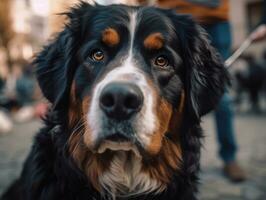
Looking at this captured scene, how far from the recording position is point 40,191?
272 centimetres

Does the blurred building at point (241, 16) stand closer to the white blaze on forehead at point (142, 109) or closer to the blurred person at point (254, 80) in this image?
the blurred person at point (254, 80)

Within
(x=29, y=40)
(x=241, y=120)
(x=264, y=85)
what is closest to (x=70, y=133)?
(x=241, y=120)

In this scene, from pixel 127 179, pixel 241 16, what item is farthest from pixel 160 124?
pixel 241 16

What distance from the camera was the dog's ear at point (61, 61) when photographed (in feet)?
9.27

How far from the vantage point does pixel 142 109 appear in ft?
7.69

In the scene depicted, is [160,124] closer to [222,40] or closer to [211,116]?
[222,40]

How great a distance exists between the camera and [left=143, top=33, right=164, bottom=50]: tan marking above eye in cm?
269

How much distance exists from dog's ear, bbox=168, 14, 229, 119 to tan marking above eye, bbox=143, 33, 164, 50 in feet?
0.76

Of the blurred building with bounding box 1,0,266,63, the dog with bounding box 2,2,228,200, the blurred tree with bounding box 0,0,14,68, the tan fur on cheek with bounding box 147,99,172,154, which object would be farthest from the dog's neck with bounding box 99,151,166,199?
the blurred tree with bounding box 0,0,14,68

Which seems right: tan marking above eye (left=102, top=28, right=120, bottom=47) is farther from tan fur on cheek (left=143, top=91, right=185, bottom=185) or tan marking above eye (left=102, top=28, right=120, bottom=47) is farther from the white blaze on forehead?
tan fur on cheek (left=143, top=91, right=185, bottom=185)

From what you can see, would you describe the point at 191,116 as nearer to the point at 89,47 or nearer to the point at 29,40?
the point at 89,47

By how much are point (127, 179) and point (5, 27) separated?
2354 cm

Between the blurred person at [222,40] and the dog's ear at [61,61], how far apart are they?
1494 millimetres

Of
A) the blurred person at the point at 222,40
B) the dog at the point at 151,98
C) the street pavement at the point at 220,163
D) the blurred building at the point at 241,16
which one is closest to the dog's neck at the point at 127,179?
the dog at the point at 151,98
